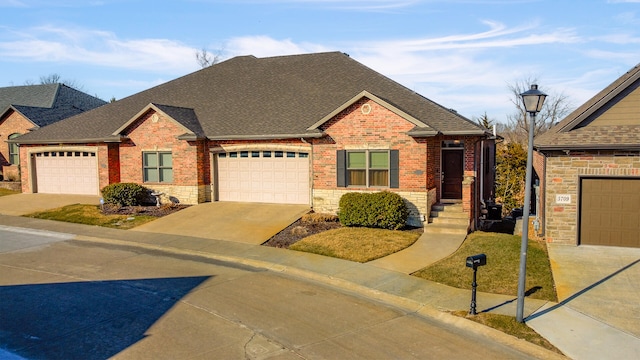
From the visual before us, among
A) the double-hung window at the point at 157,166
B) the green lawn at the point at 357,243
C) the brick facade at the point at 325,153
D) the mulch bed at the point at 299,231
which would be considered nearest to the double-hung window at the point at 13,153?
the brick facade at the point at 325,153

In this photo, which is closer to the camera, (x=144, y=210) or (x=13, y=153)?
(x=144, y=210)

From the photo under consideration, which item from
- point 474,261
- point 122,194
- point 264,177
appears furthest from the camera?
point 122,194

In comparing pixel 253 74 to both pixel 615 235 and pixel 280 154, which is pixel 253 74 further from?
pixel 615 235

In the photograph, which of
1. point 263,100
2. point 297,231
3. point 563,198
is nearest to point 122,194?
point 263,100

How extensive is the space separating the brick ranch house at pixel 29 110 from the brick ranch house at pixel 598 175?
30859 millimetres

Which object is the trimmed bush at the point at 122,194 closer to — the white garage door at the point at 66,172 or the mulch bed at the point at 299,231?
the white garage door at the point at 66,172

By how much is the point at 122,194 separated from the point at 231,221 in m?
6.63

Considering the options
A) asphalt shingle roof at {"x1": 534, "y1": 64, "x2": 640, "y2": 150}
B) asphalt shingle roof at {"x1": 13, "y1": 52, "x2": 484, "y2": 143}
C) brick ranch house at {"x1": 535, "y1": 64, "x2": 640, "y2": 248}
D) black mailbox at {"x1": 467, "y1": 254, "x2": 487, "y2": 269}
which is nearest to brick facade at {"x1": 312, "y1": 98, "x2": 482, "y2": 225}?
asphalt shingle roof at {"x1": 13, "y1": 52, "x2": 484, "y2": 143}

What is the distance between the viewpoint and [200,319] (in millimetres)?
9492

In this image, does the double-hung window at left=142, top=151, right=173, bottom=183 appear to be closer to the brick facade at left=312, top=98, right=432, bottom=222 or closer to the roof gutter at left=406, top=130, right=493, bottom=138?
the brick facade at left=312, top=98, right=432, bottom=222

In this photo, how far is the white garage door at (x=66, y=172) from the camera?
2627cm

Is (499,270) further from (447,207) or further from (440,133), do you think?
(440,133)

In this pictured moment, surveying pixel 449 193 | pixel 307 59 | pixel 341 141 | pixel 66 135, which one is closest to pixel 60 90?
pixel 66 135

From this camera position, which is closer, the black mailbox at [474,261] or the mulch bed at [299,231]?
the black mailbox at [474,261]
